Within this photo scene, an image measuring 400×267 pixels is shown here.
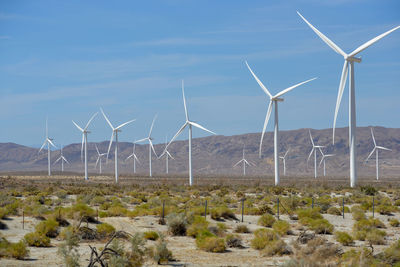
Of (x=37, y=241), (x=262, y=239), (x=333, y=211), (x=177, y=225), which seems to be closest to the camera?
(x=37, y=241)

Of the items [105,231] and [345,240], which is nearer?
[345,240]

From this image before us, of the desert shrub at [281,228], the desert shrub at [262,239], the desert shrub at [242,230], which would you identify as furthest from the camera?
the desert shrub at [242,230]

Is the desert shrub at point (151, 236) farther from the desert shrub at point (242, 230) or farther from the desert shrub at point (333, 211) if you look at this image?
the desert shrub at point (333, 211)

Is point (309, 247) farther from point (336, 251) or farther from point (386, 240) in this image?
point (386, 240)

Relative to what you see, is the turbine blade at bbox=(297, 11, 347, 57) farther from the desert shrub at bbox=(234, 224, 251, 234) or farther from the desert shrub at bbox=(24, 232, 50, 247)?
the desert shrub at bbox=(24, 232, 50, 247)

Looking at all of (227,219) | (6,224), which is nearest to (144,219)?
(227,219)

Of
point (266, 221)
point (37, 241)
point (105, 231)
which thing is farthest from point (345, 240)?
point (37, 241)

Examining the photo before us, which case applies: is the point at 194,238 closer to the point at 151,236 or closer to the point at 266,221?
the point at 151,236

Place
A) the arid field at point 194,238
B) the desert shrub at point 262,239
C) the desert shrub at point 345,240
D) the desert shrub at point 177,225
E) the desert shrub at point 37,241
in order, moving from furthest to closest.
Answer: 1. the desert shrub at point 177,225
2. the desert shrub at point 345,240
3. the desert shrub at point 262,239
4. the desert shrub at point 37,241
5. the arid field at point 194,238

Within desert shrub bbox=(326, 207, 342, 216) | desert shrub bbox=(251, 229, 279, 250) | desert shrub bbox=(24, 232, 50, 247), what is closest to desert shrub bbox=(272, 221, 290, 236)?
desert shrub bbox=(251, 229, 279, 250)

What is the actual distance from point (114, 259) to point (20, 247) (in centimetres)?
594

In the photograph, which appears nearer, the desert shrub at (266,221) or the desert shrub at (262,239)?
the desert shrub at (262,239)

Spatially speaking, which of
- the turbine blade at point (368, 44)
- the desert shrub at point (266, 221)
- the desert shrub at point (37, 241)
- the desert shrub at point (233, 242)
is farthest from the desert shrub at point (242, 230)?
the turbine blade at point (368, 44)

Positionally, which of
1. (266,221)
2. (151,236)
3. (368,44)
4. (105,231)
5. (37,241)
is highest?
(368,44)
